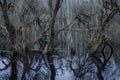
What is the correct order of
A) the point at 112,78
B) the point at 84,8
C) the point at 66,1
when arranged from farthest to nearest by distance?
1. the point at 66,1
2. the point at 84,8
3. the point at 112,78

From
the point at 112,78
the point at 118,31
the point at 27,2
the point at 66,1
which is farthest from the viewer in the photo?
the point at 66,1

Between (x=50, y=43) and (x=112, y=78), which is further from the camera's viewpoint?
(x=50, y=43)

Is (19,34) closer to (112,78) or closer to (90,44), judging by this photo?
(90,44)

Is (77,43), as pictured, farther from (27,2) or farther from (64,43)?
(27,2)

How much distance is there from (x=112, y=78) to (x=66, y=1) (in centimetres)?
3816

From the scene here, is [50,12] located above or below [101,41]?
above

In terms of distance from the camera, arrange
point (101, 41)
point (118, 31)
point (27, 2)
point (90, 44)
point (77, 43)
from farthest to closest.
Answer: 1. point (77, 43)
2. point (118, 31)
3. point (27, 2)
4. point (90, 44)
5. point (101, 41)

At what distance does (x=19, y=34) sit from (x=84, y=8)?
16.6 m

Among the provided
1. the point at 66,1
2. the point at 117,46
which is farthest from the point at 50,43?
the point at 66,1

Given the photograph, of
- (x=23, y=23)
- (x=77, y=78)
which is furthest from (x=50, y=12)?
(x=77, y=78)

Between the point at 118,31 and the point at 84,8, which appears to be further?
the point at 84,8

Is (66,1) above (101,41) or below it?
above

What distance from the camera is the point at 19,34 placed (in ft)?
83.7

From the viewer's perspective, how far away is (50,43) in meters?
24.1
